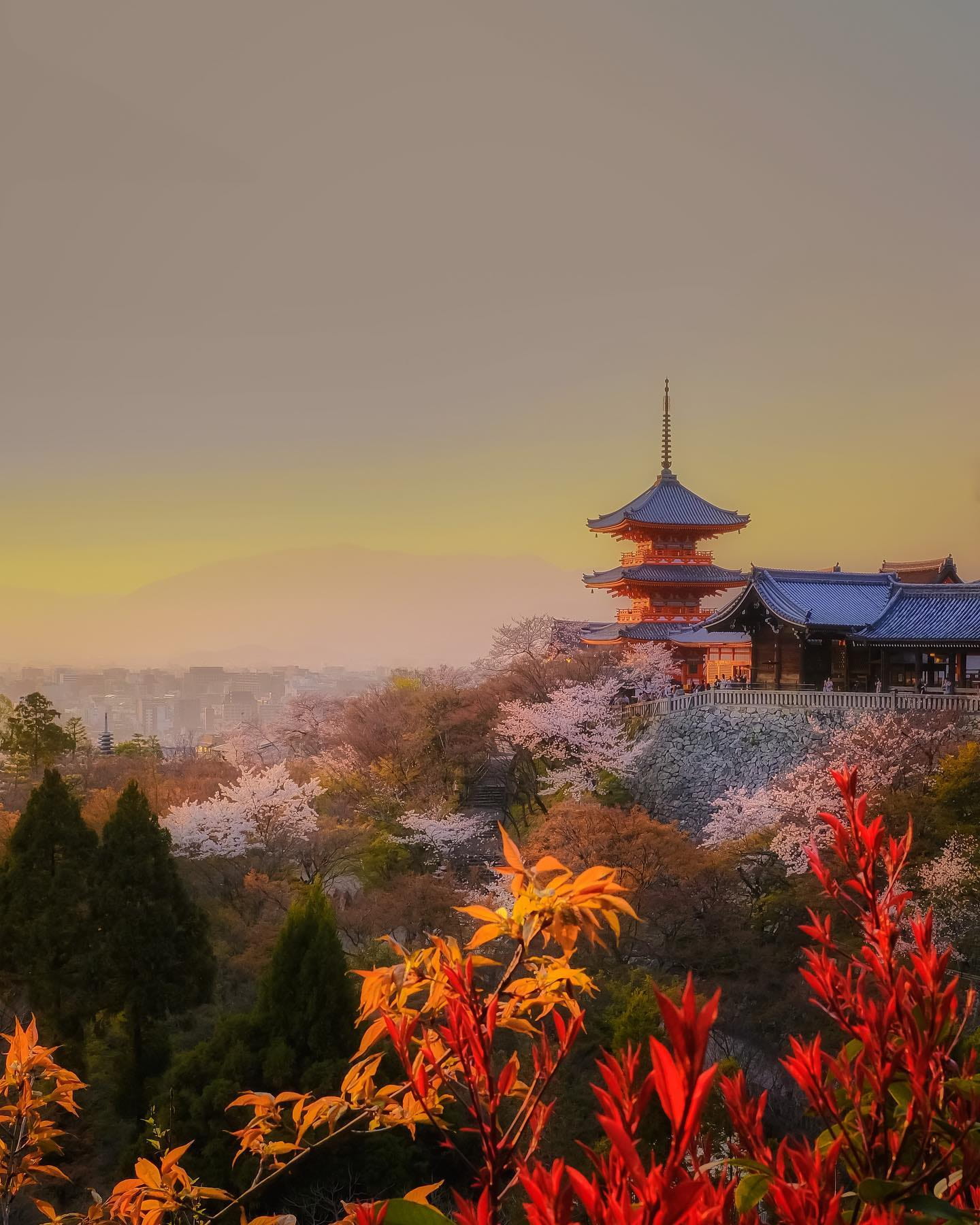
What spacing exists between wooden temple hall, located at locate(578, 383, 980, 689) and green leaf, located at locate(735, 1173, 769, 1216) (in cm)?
2217

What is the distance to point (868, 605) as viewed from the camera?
80.0 feet

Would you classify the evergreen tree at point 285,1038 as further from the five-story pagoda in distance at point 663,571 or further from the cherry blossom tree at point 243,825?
the five-story pagoda in distance at point 663,571

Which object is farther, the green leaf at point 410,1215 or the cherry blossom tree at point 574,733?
the cherry blossom tree at point 574,733

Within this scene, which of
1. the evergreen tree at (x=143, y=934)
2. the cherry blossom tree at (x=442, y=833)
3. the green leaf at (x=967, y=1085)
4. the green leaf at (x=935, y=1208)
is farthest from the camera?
the cherry blossom tree at (x=442, y=833)

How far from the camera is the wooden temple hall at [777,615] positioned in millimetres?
22500

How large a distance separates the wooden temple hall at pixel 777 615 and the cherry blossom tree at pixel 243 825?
12.9 meters

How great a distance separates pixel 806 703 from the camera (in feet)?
73.8

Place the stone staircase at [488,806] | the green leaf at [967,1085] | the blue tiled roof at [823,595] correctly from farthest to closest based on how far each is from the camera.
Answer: the blue tiled roof at [823,595] → the stone staircase at [488,806] → the green leaf at [967,1085]

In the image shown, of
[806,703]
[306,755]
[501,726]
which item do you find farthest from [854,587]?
[306,755]

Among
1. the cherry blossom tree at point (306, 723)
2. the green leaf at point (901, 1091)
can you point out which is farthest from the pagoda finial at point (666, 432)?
the green leaf at point (901, 1091)

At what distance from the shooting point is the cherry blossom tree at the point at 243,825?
63.2 ft

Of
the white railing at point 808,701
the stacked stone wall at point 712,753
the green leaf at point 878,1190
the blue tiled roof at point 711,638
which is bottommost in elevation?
the stacked stone wall at point 712,753

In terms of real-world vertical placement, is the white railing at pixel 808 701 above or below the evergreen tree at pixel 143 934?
above

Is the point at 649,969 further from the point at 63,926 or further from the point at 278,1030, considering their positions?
the point at 63,926
